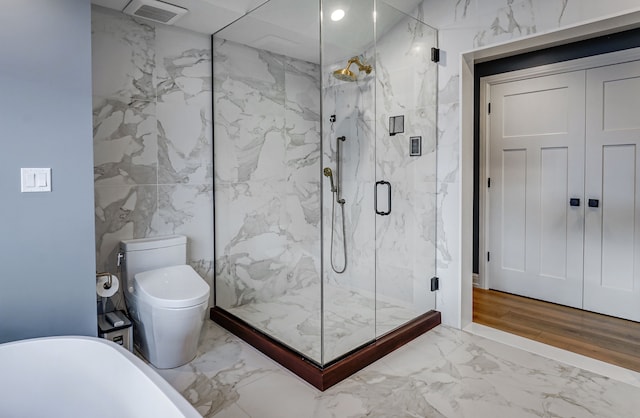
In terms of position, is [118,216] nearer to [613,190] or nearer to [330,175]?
[330,175]

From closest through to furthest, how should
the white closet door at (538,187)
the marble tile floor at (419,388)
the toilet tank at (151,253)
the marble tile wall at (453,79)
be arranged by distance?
the marble tile floor at (419,388)
the toilet tank at (151,253)
the marble tile wall at (453,79)
the white closet door at (538,187)

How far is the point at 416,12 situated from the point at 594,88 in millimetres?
1641

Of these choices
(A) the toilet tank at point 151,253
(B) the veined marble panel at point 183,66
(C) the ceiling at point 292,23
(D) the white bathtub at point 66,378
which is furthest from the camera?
(B) the veined marble panel at point 183,66

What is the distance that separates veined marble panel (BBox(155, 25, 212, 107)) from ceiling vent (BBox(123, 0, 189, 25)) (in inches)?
5.9

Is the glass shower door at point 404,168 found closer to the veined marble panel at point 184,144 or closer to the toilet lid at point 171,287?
the toilet lid at point 171,287

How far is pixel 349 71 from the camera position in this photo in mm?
2537

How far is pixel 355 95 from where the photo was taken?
2.59 metres

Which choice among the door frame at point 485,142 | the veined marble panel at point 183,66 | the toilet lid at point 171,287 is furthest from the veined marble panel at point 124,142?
the door frame at point 485,142

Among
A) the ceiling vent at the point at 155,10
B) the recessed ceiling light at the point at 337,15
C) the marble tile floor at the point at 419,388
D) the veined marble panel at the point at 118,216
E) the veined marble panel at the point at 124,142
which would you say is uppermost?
the ceiling vent at the point at 155,10

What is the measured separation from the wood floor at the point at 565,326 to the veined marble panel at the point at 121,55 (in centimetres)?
323

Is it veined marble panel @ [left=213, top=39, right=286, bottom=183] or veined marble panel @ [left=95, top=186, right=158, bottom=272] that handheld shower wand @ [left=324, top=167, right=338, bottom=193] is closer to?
veined marble panel @ [left=213, top=39, right=286, bottom=183]

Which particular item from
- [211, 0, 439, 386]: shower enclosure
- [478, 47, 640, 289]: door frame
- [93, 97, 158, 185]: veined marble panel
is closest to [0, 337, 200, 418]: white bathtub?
[211, 0, 439, 386]: shower enclosure

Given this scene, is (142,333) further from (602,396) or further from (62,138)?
(602,396)

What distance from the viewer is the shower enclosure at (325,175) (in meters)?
2.48
